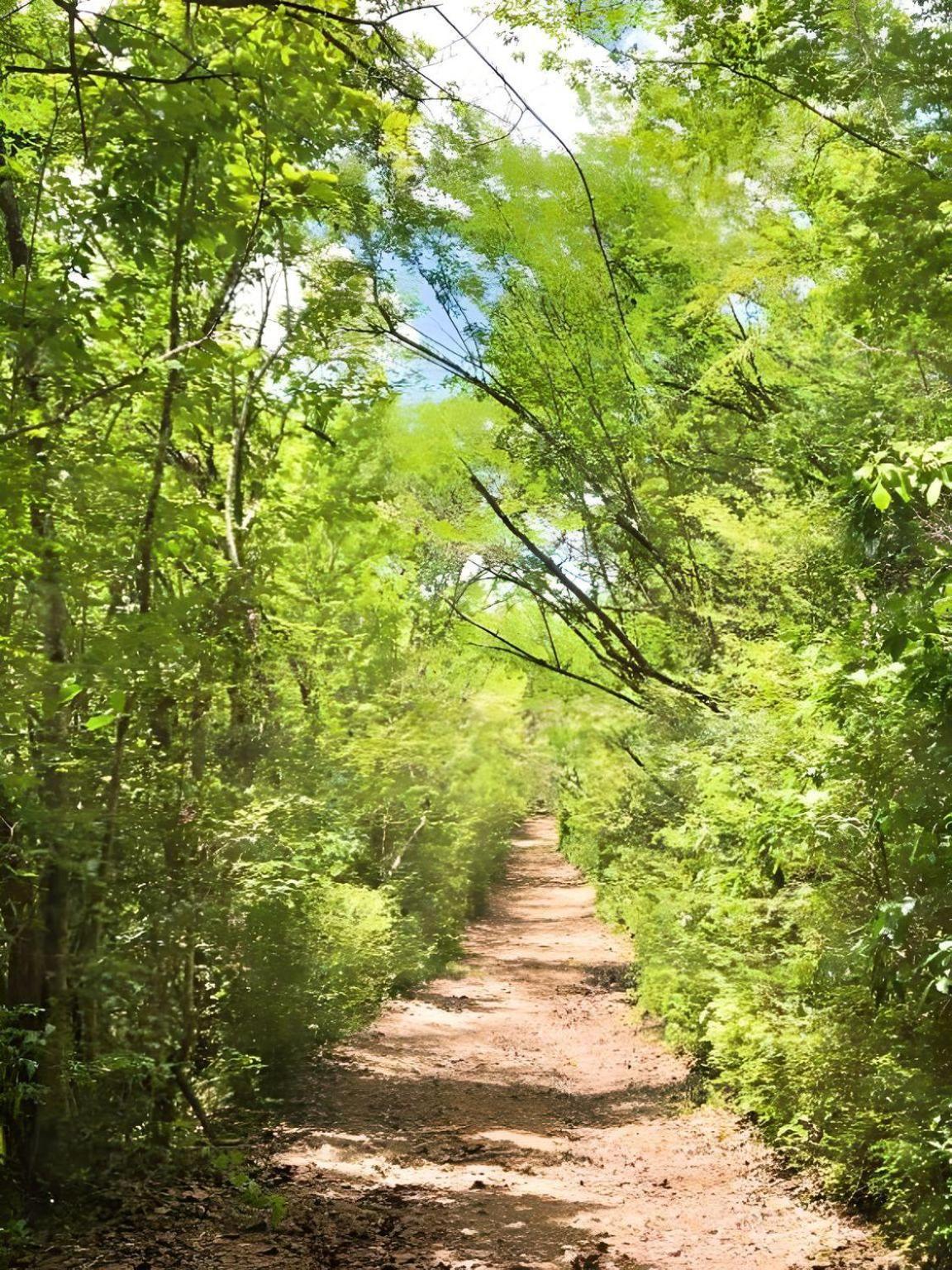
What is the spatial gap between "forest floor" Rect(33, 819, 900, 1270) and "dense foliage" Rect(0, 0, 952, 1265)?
489 mm

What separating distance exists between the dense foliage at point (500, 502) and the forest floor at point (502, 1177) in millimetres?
489

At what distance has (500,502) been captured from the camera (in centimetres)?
977

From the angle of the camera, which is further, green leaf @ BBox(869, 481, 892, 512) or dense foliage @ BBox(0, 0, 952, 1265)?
dense foliage @ BBox(0, 0, 952, 1265)

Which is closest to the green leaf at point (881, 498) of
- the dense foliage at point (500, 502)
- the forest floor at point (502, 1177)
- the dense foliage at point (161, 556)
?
the dense foliage at point (500, 502)

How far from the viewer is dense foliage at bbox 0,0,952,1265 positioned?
4.20 m

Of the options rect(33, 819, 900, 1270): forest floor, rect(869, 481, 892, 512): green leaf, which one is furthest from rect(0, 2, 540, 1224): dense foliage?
rect(869, 481, 892, 512): green leaf

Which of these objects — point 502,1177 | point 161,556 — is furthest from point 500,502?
point 502,1177

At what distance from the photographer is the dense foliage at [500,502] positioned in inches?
165

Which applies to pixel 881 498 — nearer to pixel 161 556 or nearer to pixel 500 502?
pixel 161 556

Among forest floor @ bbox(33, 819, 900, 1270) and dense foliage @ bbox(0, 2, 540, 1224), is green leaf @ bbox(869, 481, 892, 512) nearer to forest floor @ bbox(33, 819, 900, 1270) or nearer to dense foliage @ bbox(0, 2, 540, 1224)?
dense foliage @ bbox(0, 2, 540, 1224)

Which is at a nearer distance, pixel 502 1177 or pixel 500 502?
pixel 502 1177

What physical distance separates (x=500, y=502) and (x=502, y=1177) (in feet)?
19.8

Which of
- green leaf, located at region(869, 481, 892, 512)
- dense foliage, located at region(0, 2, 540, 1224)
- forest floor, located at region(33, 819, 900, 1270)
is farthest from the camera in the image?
forest floor, located at region(33, 819, 900, 1270)

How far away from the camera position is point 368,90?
14.0ft
